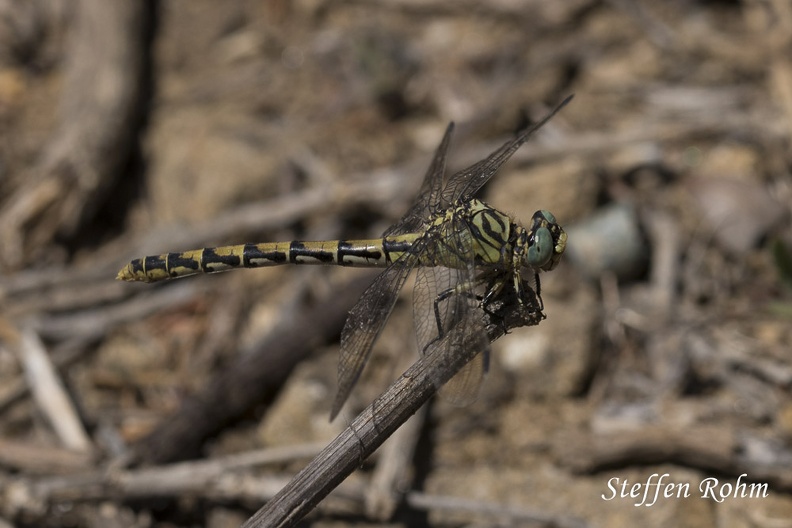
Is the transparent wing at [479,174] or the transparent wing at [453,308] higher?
the transparent wing at [479,174]

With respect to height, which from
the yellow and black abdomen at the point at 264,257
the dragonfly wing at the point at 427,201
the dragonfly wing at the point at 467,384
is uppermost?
the dragonfly wing at the point at 427,201

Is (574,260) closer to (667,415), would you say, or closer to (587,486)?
(667,415)

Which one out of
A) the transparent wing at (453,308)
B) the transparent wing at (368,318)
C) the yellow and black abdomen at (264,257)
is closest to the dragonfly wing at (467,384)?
the transparent wing at (453,308)

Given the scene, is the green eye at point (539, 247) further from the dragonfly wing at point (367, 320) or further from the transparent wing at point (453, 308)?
the dragonfly wing at point (367, 320)

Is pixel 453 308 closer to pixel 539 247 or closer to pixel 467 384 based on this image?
pixel 467 384

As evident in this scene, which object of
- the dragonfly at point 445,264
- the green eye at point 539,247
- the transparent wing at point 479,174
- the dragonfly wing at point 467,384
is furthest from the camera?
the transparent wing at point 479,174

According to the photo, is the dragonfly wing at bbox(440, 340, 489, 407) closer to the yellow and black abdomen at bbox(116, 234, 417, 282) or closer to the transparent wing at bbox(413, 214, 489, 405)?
the transparent wing at bbox(413, 214, 489, 405)

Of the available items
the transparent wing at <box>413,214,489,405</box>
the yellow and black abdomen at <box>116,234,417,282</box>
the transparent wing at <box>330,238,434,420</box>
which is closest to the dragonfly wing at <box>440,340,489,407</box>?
the transparent wing at <box>413,214,489,405</box>

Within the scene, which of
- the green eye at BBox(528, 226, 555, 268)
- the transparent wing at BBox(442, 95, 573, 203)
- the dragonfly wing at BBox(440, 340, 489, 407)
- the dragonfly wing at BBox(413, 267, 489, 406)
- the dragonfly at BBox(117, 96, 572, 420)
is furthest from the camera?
the transparent wing at BBox(442, 95, 573, 203)
